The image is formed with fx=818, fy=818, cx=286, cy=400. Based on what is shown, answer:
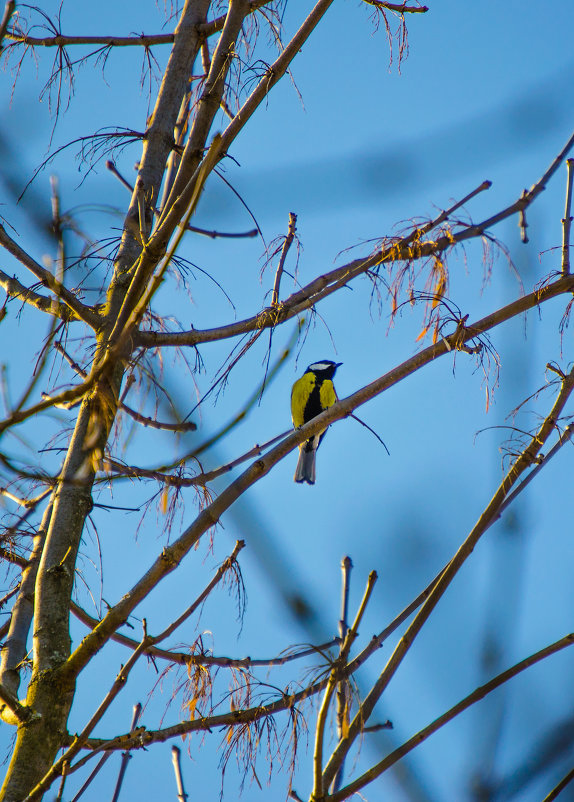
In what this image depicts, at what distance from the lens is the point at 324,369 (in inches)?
275

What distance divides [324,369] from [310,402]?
51cm

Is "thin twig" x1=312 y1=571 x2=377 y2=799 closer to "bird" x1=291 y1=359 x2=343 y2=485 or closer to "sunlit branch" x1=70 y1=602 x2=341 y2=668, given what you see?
"sunlit branch" x1=70 y1=602 x2=341 y2=668

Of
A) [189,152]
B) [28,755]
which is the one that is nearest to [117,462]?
[28,755]

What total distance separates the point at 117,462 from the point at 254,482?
0.71 meters

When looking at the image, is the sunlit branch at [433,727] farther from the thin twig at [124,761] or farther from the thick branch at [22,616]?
the thick branch at [22,616]

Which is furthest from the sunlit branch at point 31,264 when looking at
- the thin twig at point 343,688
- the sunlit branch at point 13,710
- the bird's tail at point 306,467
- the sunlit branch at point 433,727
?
the bird's tail at point 306,467

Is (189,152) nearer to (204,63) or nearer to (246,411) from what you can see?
(246,411)

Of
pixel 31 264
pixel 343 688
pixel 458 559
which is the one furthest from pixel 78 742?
pixel 31 264

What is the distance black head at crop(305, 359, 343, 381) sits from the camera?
693 centimetres

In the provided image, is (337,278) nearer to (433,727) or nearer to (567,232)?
(567,232)

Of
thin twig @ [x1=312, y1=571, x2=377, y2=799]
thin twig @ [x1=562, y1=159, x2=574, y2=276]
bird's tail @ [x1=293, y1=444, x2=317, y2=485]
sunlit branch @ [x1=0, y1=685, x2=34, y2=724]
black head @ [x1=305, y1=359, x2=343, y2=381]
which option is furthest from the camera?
black head @ [x1=305, y1=359, x2=343, y2=381]

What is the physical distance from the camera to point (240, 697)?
2129 mm

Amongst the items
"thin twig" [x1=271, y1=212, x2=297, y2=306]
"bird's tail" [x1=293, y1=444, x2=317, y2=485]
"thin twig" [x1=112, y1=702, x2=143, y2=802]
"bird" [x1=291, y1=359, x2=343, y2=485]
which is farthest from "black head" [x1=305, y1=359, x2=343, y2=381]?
"thin twig" [x1=112, y1=702, x2=143, y2=802]

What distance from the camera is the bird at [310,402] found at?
244 inches
